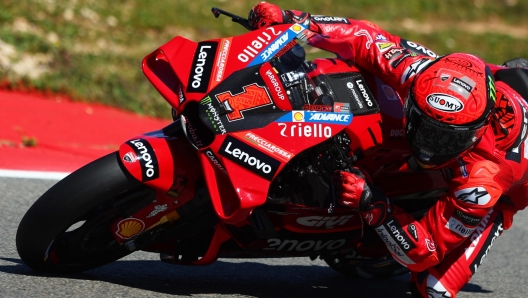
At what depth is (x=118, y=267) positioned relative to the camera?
430cm

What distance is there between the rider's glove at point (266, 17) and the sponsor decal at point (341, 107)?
0.69m

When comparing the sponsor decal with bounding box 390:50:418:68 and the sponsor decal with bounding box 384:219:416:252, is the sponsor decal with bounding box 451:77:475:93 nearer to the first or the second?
the sponsor decal with bounding box 390:50:418:68

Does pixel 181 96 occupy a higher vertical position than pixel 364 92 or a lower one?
higher

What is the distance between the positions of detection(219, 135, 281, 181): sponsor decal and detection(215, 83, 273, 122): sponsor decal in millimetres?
109

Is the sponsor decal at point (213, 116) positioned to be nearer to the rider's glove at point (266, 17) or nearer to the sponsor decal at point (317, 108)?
the sponsor decal at point (317, 108)

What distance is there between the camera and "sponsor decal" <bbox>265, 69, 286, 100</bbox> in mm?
3494

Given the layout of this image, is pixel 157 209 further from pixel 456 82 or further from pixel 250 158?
pixel 456 82

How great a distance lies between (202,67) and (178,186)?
0.54 metres

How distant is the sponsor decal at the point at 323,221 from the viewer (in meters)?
3.89

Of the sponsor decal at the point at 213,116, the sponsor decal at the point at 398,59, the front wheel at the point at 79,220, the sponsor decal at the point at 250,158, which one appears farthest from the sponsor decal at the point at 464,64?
the front wheel at the point at 79,220

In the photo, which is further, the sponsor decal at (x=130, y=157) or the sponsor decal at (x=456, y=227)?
the sponsor decal at (x=456, y=227)

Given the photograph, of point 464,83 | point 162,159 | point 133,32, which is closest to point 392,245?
point 464,83

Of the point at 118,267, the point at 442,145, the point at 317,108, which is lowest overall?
the point at 118,267

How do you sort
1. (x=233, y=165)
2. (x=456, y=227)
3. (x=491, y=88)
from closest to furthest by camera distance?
(x=233, y=165)
(x=491, y=88)
(x=456, y=227)
